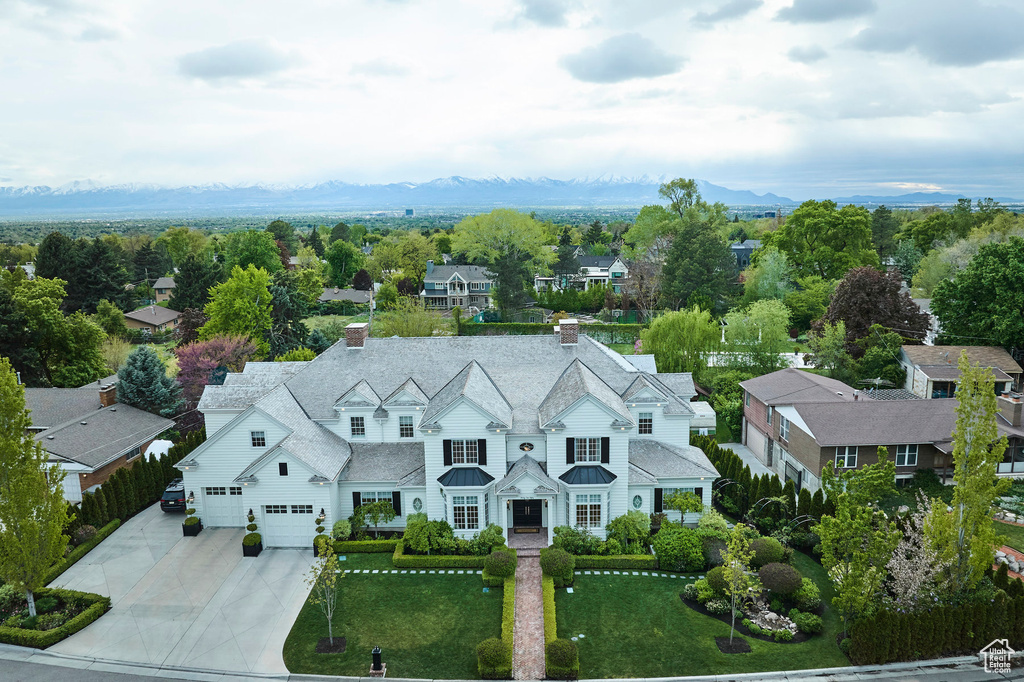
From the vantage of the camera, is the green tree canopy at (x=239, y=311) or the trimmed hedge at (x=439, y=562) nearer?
the trimmed hedge at (x=439, y=562)

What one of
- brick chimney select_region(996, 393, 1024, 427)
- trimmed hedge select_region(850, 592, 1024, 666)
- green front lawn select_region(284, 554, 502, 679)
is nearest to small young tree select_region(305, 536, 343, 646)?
green front lawn select_region(284, 554, 502, 679)

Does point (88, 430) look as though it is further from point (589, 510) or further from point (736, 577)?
point (736, 577)

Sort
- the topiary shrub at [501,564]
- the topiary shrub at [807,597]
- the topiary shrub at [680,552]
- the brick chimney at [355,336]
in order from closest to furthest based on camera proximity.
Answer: the topiary shrub at [807,597], the topiary shrub at [501,564], the topiary shrub at [680,552], the brick chimney at [355,336]

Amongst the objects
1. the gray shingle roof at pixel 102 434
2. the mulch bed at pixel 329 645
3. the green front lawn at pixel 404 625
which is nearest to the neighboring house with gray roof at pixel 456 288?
the gray shingle roof at pixel 102 434

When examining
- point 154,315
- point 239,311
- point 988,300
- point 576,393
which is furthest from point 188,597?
point 154,315

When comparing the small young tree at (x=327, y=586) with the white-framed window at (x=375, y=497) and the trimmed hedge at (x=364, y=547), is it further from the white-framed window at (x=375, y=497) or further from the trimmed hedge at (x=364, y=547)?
the white-framed window at (x=375, y=497)

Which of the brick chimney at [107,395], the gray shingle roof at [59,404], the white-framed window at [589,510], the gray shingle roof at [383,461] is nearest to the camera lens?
the white-framed window at [589,510]

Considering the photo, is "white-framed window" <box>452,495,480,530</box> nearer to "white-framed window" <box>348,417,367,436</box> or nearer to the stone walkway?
the stone walkway
